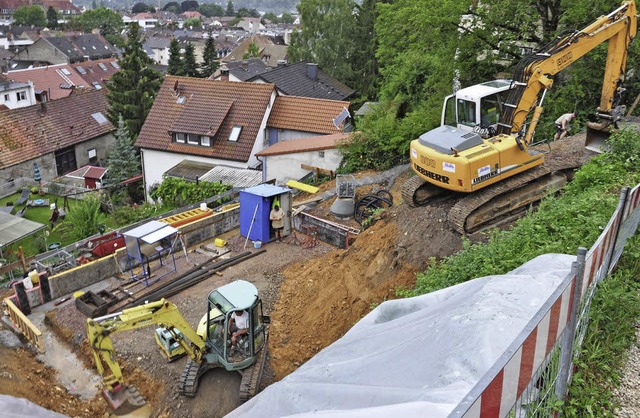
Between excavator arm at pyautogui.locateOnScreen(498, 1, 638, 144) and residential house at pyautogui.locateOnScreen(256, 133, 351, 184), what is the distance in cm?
1011

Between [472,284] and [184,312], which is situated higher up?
[472,284]

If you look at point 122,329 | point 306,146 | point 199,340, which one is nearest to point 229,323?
point 199,340

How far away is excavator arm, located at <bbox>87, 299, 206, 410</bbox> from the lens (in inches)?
409

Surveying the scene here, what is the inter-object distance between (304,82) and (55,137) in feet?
51.5

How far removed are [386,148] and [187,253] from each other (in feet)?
28.0

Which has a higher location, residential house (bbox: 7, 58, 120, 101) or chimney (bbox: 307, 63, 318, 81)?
chimney (bbox: 307, 63, 318, 81)

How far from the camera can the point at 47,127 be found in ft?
107

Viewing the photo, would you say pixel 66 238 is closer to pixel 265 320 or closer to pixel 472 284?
pixel 265 320

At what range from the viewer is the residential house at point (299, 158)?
73.8ft

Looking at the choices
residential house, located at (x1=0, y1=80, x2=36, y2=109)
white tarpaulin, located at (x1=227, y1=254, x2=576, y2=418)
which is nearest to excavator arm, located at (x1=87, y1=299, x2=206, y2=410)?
white tarpaulin, located at (x1=227, y1=254, x2=576, y2=418)

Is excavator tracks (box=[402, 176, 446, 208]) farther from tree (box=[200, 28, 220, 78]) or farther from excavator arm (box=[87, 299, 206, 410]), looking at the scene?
tree (box=[200, 28, 220, 78])

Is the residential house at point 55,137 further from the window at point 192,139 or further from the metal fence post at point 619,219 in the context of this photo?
the metal fence post at point 619,219

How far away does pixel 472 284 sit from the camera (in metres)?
6.14

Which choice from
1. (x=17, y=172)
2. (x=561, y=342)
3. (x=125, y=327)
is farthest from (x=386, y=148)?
(x=17, y=172)
